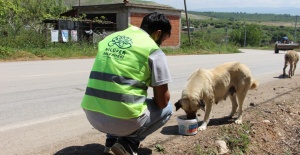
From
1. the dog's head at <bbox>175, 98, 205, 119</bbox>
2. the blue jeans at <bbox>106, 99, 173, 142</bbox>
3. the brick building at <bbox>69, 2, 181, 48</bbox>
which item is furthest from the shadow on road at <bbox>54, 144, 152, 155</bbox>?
the brick building at <bbox>69, 2, 181, 48</bbox>

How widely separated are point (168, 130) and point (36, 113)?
2.60m

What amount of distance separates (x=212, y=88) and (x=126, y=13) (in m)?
24.7

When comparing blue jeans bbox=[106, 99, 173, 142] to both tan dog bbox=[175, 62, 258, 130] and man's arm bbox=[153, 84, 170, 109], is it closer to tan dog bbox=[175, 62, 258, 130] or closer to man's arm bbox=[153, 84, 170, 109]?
man's arm bbox=[153, 84, 170, 109]

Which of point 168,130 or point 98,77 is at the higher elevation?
point 98,77

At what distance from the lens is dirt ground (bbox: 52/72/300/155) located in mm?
4781

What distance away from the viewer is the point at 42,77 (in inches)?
443

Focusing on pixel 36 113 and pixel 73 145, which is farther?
pixel 36 113

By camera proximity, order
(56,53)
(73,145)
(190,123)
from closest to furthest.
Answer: (73,145), (190,123), (56,53)

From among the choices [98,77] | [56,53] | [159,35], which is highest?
[159,35]

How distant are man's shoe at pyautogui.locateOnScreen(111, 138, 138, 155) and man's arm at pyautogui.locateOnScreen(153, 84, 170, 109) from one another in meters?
0.55

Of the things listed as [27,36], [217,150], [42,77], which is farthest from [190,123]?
[27,36]

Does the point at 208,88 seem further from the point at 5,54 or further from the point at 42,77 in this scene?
the point at 5,54

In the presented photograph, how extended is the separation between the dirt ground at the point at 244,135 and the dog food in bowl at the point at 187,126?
0.08m

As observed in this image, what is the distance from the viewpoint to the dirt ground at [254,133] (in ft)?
16.1
